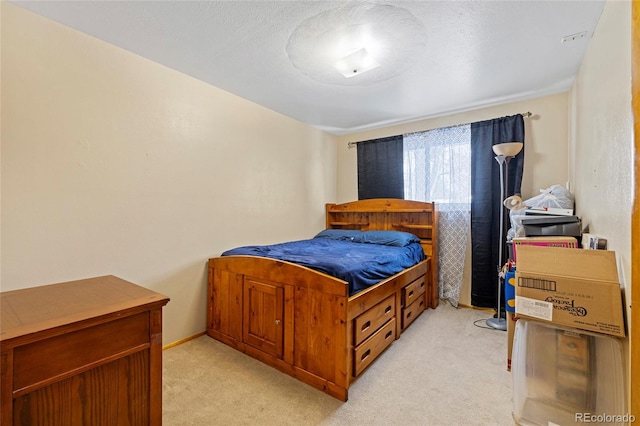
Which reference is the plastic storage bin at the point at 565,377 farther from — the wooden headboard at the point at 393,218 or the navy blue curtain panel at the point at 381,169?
the navy blue curtain panel at the point at 381,169

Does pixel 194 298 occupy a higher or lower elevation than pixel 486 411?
higher

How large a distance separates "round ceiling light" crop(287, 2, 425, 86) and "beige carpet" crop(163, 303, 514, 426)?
7.71 feet

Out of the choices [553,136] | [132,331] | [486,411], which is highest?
[553,136]

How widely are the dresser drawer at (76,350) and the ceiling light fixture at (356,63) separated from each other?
80.4 inches

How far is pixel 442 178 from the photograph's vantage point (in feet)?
11.3

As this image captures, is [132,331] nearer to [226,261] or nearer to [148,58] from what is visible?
[226,261]

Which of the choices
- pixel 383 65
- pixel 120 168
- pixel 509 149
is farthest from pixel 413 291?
pixel 120 168

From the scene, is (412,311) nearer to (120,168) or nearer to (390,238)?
(390,238)

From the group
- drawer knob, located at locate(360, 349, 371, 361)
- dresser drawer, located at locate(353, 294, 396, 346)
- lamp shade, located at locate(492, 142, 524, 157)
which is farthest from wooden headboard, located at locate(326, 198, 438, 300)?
drawer knob, located at locate(360, 349, 371, 361)

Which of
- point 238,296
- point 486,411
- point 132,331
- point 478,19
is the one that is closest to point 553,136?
point 478,19

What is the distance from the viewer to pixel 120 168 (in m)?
2.10

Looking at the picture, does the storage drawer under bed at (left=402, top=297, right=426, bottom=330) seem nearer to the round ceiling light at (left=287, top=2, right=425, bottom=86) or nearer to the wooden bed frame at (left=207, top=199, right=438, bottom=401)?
the wooden bed frame at (left=207, top=199, right=438, bottom=401)

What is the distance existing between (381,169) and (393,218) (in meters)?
0.74

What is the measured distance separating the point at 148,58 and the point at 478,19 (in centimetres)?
247
